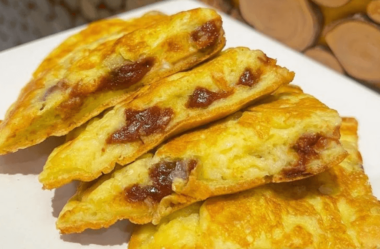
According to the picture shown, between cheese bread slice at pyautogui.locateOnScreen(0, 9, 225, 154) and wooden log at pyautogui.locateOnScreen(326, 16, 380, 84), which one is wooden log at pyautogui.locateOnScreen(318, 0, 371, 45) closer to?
wooden log at pyautogui.locateOnScreen(326, 16, 380, 84)

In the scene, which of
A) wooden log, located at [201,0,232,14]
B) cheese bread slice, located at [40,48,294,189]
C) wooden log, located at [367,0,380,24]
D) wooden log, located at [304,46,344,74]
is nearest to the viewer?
cheese bread slice, located at [40,48,294,189]

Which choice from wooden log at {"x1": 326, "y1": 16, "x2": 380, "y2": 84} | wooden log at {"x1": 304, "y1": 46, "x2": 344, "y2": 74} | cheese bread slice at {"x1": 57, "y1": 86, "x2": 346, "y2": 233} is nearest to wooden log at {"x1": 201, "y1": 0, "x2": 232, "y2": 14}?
wooden log at {"x1": 304, "y1": 46, "x2": 344, "y2": 74}

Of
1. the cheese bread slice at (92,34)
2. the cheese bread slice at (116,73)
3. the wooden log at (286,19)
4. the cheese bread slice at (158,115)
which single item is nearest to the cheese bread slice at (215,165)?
the cheese bread slice at (158,115)

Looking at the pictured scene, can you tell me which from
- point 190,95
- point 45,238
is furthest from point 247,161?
point 45,238

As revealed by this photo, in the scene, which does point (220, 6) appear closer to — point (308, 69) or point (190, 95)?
point (308, 69)

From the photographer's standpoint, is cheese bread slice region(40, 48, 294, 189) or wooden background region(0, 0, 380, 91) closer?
cheese bread slice region(40, 48, 294, 189)

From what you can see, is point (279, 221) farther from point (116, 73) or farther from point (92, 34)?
point (92, 34)

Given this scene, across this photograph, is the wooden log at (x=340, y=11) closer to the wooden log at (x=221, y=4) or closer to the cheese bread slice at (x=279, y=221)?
the wooden log at (x=221, y=4)
